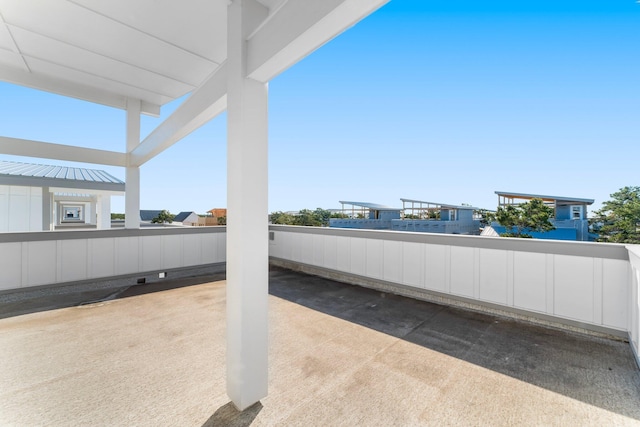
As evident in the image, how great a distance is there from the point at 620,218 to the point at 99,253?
1791 cm

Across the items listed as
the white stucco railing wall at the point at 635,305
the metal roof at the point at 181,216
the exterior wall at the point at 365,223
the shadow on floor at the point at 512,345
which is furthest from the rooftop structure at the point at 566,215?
the metal roof at the point at 181,216

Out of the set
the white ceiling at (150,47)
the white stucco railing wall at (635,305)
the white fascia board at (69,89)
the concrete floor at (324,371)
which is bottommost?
the concrete floor at (324,371)

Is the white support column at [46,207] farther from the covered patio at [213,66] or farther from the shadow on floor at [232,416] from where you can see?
the shadow on floor at [232,416]

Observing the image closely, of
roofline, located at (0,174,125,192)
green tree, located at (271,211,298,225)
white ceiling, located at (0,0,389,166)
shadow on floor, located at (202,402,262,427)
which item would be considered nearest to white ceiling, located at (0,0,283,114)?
white ceiling, located at (0,0,389,166)

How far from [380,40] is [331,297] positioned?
21.8 feet

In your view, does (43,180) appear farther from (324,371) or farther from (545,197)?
(545,197)

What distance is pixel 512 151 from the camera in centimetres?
2253

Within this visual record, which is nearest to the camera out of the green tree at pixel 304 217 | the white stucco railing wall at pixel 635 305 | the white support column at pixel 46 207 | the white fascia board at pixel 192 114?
the white stucco railing wall at pixel 635 305

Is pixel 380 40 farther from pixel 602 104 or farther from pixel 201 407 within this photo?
pixel 602 104

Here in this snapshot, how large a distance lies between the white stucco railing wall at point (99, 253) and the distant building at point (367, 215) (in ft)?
40.7

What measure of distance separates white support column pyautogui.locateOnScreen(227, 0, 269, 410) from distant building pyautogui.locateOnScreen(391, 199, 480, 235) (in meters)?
15.5

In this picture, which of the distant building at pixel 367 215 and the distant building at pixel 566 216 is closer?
the distant building at pixel 566 216

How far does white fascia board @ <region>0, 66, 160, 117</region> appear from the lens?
12.7ft

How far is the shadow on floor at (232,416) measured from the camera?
1550mm
